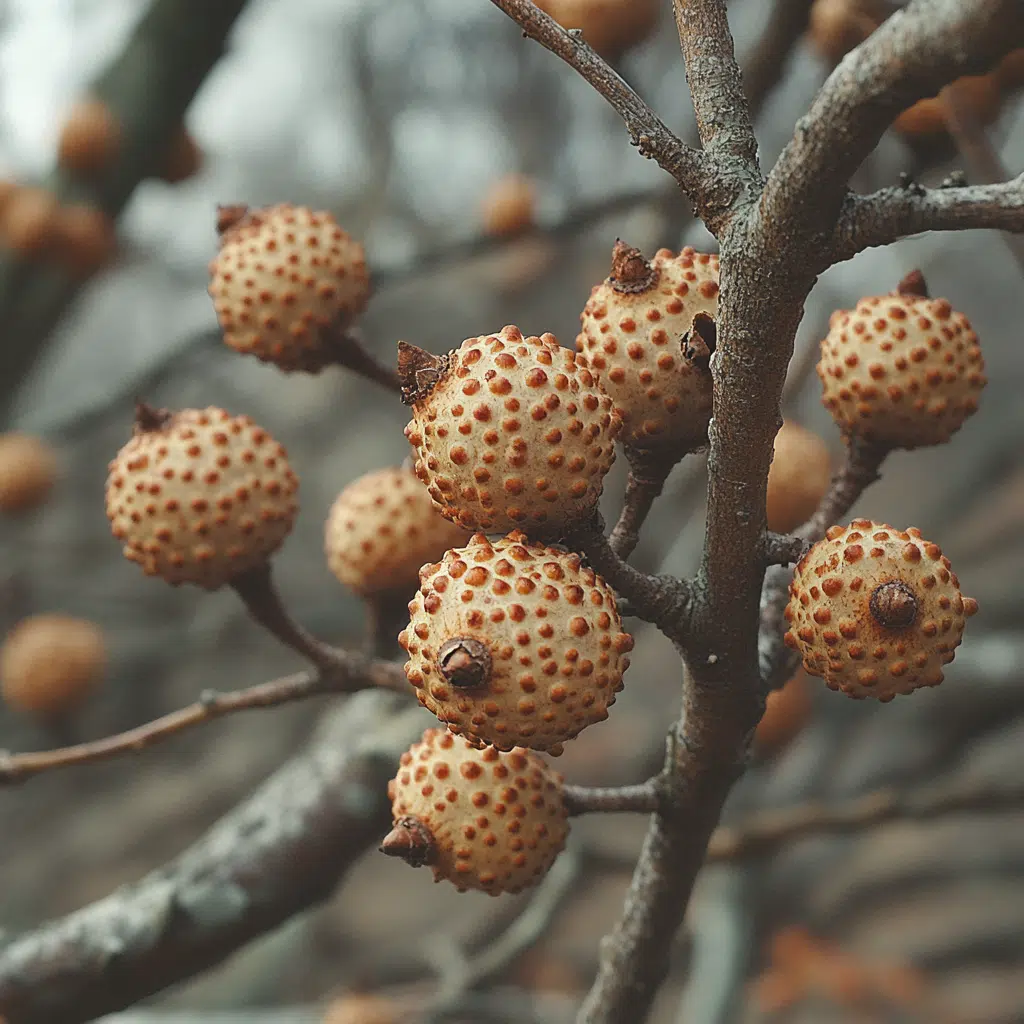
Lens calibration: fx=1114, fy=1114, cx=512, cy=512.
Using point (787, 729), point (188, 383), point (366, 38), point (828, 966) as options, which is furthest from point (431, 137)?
Answer: point (787, 729)

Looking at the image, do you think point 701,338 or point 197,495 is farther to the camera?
point 197,495

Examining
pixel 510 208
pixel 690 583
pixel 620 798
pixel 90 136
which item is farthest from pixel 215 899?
pixel 90 136

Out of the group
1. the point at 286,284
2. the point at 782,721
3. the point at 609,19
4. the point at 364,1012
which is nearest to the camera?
the point at 286,284

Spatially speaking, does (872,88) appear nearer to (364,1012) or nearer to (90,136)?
(364,1012)

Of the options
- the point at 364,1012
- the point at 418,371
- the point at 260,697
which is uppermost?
the point at 418,371

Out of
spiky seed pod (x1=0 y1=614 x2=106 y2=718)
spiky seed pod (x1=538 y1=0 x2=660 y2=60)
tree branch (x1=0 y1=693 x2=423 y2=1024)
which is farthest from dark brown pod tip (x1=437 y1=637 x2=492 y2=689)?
spiky seed pod (x1=0 y1=614 x2=106 y2=718)

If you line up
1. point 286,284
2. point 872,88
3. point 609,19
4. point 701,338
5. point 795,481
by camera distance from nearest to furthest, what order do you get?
point 872,88, point 701,338, point 286,284, point 795,481, point 609,19

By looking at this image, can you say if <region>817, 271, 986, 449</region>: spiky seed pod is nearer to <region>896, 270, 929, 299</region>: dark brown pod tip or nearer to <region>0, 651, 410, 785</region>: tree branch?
<region>896, 270, 929, 299</region>: dark brown pod tip
